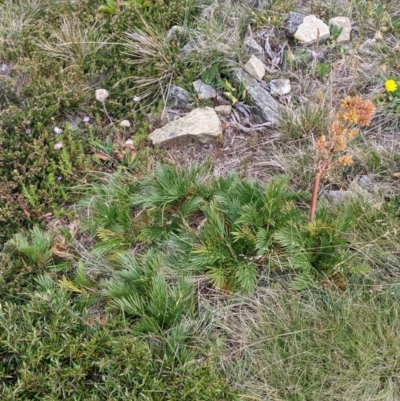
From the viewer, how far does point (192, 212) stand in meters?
3.58

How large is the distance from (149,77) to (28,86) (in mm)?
992

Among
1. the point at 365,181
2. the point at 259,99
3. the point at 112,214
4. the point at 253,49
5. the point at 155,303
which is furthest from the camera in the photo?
the point at 253,49

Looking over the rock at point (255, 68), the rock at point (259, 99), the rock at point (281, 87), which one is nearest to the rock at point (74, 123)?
the rock at point (259, 99)

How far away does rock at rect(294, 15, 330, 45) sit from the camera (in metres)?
4.43

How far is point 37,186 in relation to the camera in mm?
3928

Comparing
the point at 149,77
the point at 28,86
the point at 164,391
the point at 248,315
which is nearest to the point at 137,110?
the point at 149,77

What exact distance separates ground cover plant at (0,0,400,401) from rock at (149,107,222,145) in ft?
0.34

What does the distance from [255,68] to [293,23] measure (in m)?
0.64

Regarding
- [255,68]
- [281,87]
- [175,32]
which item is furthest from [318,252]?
[175,32]

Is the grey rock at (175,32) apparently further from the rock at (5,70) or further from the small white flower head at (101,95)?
the rock at (5,70)

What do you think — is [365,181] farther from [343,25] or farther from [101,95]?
[101,95]

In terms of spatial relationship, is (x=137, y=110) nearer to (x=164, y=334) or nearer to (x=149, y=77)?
(x=149, y=77)

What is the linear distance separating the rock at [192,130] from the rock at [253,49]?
2.27 ft

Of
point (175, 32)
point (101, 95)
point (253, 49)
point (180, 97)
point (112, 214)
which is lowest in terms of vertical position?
point (112, 214)
